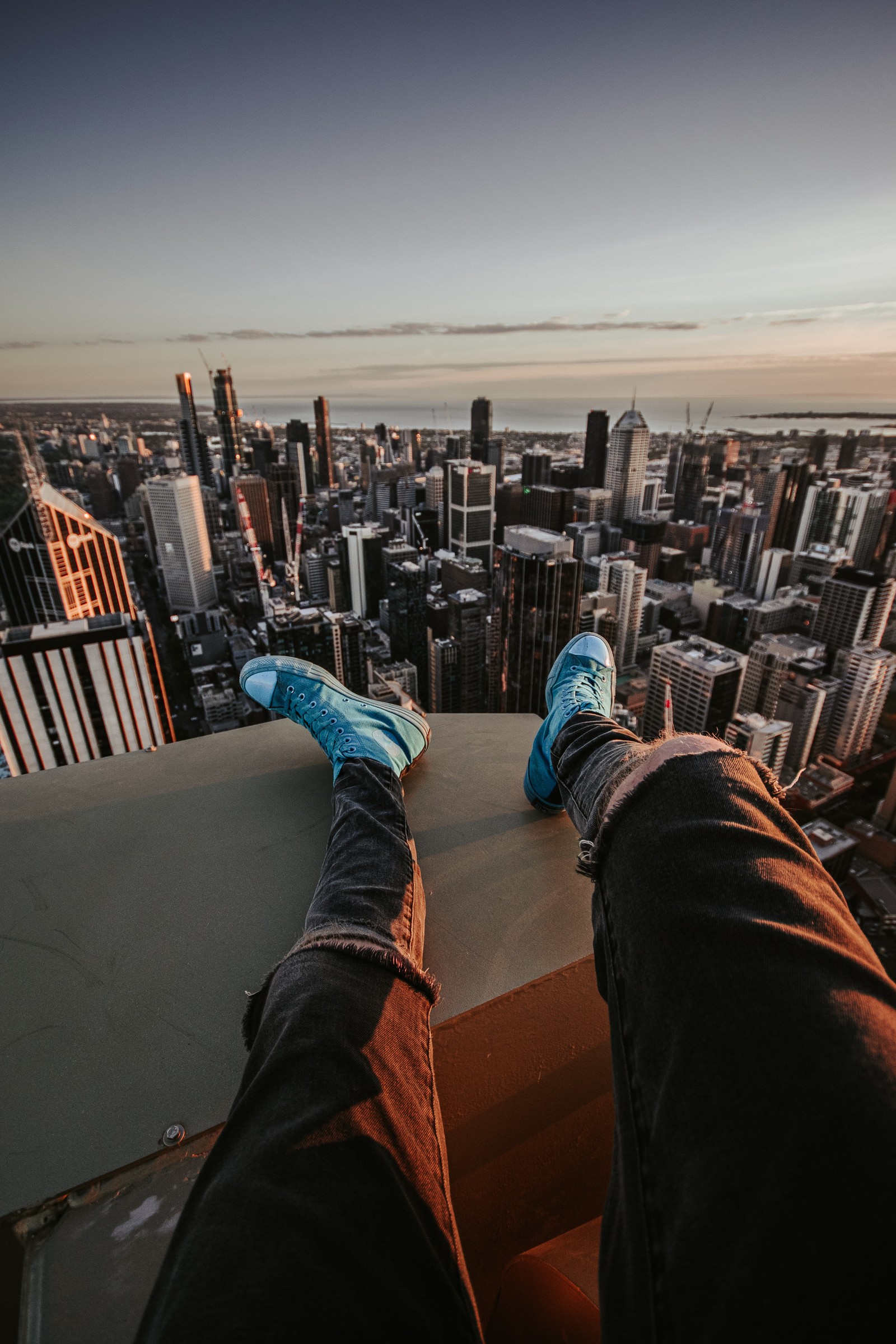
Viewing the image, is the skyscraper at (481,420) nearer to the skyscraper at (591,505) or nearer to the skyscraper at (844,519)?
the skyscraper at (591,505)

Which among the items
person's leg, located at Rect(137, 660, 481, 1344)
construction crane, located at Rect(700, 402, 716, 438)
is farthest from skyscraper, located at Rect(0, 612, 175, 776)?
construction crane, located at Rect(700, 402, 716, 438)

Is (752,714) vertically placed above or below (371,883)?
below

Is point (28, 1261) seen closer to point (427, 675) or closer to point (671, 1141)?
point (671, 1141)

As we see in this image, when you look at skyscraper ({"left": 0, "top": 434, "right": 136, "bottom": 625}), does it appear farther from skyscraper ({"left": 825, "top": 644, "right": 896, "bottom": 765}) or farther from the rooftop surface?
skyscraper ({"left": 825, "top": 644, "right": 896, "bottom": 765})

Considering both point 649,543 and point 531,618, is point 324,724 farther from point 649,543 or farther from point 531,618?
point 649,543

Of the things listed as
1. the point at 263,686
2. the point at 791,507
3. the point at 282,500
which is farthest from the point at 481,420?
the point at 263,686


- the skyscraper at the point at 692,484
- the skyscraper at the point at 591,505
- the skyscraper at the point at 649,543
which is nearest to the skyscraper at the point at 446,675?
the skyscraper at the point at 649,543

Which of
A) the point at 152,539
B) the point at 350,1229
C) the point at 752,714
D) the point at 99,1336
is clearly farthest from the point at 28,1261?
the point at 152,539
